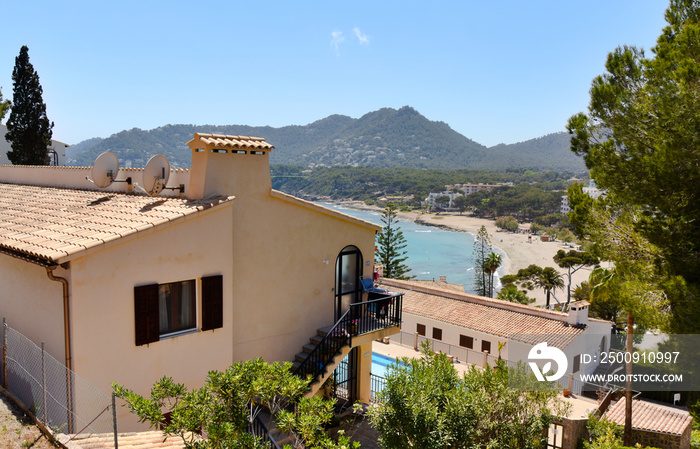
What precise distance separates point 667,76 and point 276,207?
8468 millimetres

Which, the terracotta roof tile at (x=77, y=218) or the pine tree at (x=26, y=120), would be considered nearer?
the terracotta roof tile at (x=77, y=218)

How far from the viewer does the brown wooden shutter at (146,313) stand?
27.0 ft

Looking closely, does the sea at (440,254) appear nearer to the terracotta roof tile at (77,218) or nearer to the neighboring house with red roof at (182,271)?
the neighboring house with red roof at (182,271)

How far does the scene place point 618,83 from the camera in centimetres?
1116

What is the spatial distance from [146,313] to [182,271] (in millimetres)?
971

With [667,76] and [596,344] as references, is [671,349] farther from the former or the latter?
[596,344]

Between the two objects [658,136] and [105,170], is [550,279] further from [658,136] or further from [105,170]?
[105,170]

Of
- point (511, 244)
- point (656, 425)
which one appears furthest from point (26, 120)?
point (511, 244)

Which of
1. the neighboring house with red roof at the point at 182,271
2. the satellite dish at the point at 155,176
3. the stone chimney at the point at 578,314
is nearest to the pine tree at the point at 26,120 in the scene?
the neighboring house with red roof at the point at 182,271

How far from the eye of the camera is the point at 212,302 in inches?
366

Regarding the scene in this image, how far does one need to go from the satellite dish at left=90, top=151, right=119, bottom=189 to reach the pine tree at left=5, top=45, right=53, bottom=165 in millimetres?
15118

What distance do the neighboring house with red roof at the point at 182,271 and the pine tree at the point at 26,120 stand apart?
1300 cm

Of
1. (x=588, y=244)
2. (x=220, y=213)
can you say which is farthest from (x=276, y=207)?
(x=588, y=244)

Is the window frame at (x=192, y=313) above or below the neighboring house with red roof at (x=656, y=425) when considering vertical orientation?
above
